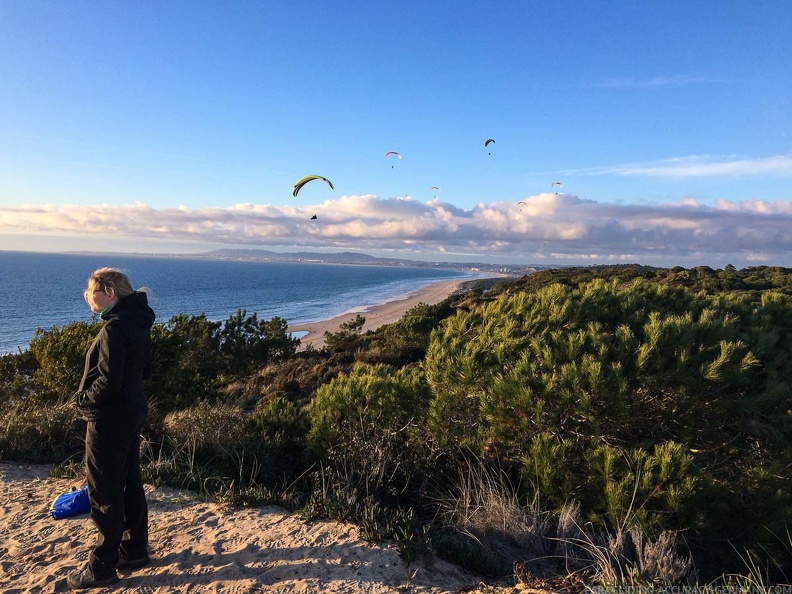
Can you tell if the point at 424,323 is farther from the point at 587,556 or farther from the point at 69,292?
the point at 69,292

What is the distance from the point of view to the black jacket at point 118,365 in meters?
3.14

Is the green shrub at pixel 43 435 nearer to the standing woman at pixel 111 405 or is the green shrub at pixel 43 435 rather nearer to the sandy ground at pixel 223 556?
the sandy ground at pixel 223 556

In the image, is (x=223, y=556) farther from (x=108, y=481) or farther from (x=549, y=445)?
(x=549, y=445)

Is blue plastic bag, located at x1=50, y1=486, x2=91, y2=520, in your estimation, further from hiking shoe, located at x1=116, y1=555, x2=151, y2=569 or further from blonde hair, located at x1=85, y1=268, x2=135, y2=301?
blonde hair, located at x1=85, y1=268, x2=135, y2=301

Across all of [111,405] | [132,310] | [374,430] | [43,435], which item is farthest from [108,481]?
[43,435]

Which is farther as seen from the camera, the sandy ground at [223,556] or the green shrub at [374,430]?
the green shrub at [374,430]

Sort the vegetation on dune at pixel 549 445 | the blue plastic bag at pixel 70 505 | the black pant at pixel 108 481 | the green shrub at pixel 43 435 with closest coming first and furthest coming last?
the black pant at pixel 108 481
the vegetation on dune at pixel 549 445
the blue plastic bag at pixel 70 505
the green shrub at pixel 43 435

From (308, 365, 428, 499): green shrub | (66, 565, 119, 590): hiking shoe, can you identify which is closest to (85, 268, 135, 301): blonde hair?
(66, 565, 119, 590): hiking shoe

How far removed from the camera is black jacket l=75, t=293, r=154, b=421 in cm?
314

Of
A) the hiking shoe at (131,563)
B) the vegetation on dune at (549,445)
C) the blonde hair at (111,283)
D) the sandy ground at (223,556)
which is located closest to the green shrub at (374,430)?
the vegetation on dune at (549,445)

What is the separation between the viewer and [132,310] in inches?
130

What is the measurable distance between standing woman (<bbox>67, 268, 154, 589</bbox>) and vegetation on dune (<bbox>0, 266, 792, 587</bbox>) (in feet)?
3.61

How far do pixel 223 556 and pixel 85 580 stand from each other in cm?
88

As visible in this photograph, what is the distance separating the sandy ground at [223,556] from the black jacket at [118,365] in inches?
45.8
